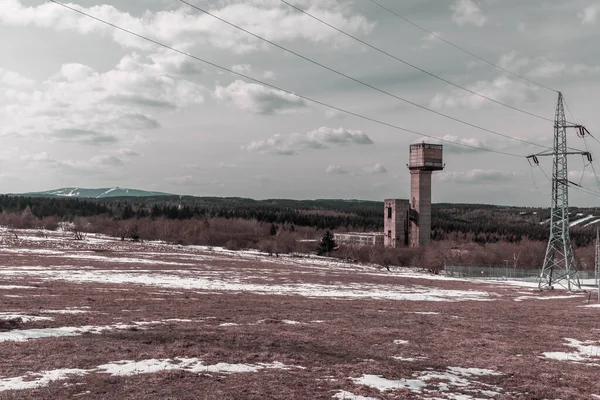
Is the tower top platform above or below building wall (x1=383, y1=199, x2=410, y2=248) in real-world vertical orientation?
above

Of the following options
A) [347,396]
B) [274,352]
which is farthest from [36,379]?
[347,396]

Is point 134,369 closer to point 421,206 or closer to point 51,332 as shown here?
point 51,332

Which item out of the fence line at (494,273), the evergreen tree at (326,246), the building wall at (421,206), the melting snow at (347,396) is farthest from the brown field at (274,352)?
the building wall at (421,206)

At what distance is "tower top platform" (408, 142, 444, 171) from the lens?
466 feet

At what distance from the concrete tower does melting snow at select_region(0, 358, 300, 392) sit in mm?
132240

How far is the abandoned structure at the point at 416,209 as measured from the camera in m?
141

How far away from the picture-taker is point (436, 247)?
128 metres

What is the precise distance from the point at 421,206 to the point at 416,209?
1637 mm

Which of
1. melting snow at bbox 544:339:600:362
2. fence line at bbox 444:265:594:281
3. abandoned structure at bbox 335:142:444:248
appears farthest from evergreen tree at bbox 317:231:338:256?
melting snow at bbox 544:339:600:362

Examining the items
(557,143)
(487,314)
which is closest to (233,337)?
(487,314)

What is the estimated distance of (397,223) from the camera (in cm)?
14125

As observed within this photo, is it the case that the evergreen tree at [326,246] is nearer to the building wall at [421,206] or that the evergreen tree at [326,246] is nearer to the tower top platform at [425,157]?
the building wall at [421,206]

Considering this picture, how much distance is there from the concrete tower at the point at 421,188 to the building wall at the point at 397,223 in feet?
5.55

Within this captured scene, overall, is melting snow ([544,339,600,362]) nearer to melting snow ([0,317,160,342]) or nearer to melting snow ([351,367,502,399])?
melting snow ([351,367,502,399])
